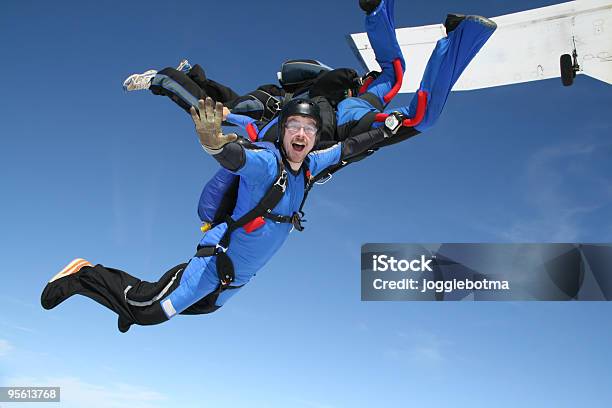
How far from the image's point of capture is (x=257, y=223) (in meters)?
3.59

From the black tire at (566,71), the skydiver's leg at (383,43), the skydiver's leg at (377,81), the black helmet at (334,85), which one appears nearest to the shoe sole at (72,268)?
the skydiver's leg at (377,81)

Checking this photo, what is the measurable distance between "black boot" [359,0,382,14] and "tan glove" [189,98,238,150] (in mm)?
2381

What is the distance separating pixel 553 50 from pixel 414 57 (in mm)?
1989

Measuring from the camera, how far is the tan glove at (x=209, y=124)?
8.66 ft

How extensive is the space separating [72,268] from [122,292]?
0.50m

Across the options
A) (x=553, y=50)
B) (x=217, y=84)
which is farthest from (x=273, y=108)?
(x=553, y=50)

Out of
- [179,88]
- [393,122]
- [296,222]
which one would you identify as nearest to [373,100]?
[393,122]

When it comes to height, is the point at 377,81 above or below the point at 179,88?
above

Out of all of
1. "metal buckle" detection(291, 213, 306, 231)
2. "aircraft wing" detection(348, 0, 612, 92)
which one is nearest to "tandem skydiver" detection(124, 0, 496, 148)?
"metal buckle" detection(291, 213, 306, 231)

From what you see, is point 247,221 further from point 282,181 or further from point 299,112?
point 299,112

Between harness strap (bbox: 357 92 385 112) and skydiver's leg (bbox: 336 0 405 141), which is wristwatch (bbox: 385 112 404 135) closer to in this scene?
skydiver's leg (bbox: 336 0 405 141)

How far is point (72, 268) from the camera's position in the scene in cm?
418

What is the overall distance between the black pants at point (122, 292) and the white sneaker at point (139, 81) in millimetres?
1323

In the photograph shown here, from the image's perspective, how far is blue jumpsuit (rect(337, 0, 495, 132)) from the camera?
3.58m
